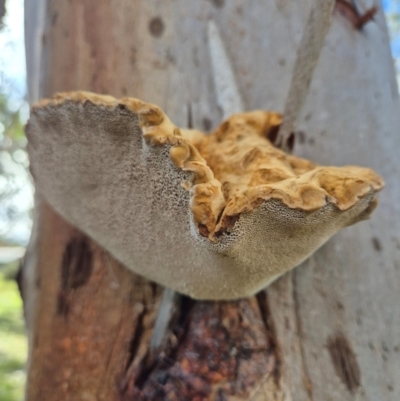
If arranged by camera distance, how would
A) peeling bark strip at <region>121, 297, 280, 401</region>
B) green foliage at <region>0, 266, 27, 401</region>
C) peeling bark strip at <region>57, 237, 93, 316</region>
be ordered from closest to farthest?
peeling bark strip at <region>121, 297, 280, 401</region> → peeling bark strip at <region>57, 237, 93, 316</region> → green foliage at <region>0, 266, 27, 401</region>

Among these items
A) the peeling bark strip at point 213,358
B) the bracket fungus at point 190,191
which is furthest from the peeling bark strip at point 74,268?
the peeling bark strip at point 213,358

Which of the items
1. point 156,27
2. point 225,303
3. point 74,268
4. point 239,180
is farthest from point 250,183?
point 156,27

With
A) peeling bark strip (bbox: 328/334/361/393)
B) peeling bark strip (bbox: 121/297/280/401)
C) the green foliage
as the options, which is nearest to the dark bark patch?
peeling bark strip (bbox: 121/297/280/401)

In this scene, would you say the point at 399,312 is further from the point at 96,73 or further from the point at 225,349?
the point at 96,73

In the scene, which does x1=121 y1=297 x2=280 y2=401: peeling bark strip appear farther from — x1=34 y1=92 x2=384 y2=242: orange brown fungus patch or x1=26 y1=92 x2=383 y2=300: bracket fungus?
x1=34 y1=92 x2=384 y2=242: orange brown fungus patch

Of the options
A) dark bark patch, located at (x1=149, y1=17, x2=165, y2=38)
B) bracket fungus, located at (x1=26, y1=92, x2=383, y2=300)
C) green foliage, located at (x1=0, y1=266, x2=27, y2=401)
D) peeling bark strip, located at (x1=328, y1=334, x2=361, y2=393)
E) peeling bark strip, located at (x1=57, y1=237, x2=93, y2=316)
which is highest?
dark bark patch, located at (x1=149, y1=17, x2=165, y2=38)

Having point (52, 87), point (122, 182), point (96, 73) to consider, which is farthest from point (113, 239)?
point (52, 87)

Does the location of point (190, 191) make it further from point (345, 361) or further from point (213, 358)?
point (345, 361)
